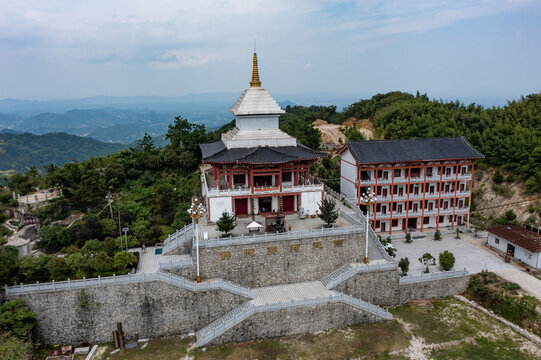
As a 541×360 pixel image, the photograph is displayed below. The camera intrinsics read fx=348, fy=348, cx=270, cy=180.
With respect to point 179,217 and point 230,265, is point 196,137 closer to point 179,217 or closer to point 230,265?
point 179,217

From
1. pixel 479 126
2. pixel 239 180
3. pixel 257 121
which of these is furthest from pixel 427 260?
pixel 479 126

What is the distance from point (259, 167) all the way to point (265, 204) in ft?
11.2

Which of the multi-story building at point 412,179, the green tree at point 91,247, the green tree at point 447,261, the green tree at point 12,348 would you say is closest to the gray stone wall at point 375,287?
the green tree at point 447,261

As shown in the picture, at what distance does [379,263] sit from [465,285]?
6917mm

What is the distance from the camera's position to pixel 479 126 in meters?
47.0

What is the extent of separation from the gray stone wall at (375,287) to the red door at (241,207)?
386 inches

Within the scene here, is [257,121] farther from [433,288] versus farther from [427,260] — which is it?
[433,288]

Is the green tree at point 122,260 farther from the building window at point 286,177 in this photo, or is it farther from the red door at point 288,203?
the building window at point 286,177

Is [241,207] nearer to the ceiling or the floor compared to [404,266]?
nearer to the ceiling

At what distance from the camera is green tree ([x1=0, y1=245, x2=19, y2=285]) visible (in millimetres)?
21297

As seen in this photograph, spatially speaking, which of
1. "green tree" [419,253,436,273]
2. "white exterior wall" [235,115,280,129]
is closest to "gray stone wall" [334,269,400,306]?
"green tree" [419,253,436,273]

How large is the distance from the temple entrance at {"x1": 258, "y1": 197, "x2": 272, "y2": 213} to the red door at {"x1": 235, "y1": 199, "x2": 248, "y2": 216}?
1.20 meters

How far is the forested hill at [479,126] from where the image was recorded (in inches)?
1511

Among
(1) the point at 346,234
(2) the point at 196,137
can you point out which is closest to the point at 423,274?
(1) the point at 346,234
